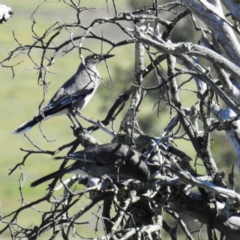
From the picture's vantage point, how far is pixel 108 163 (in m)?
6.15

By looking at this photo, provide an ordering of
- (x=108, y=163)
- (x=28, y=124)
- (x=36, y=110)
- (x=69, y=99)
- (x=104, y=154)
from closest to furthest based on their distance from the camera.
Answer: (x=104, y=154), (x=108, y=163), (x=28, y=124), (x=69, y=99), (x=36, y=110)

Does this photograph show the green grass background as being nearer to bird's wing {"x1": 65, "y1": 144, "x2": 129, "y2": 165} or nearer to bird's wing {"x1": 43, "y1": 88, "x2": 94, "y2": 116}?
bird's wing {"x1": 43, "y1": 88, "x2": 94, "y2": 116}

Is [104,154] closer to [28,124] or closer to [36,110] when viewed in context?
[28,124]

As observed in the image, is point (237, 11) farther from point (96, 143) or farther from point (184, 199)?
point (96, 143)

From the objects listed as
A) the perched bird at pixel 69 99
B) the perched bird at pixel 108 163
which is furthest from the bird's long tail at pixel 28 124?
the perched bird at pixel 108 163

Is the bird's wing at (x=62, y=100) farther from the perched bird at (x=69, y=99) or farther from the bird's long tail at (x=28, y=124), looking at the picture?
the bird's long tail at (x=28, y=124)

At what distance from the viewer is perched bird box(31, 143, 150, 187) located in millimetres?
5523

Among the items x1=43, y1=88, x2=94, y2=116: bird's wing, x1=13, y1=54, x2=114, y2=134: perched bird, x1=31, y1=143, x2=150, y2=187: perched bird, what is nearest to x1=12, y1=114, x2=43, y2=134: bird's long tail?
x1=13, y1=54, x2=114, y2=134: perched bird

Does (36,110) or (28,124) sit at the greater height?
(36,110)

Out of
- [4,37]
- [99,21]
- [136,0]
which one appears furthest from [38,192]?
[99,21]

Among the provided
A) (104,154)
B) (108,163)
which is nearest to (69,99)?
(108,163)

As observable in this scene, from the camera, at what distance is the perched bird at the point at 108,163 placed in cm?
552

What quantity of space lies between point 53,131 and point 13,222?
27.9 m

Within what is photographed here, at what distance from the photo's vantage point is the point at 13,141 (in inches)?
1266
